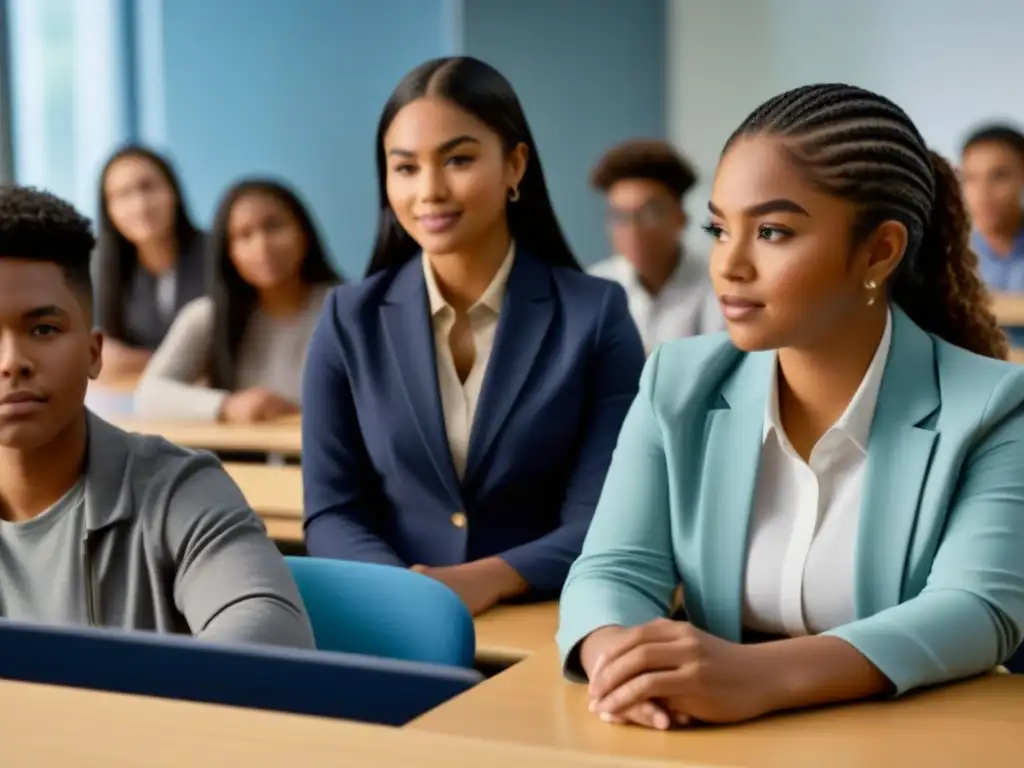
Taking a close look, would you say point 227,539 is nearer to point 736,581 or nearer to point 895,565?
point 736,581

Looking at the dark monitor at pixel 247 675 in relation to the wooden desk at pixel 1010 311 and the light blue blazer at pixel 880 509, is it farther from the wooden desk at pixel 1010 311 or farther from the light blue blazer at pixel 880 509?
the wooden desk at pixel 1010 311

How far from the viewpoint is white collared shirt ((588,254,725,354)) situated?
13.9 ft

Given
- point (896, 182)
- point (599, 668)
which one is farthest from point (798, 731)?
point (896, 182)

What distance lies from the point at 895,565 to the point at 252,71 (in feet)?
19.4

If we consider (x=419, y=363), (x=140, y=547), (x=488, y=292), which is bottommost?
(x=140, y=547)

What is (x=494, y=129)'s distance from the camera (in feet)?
7.28

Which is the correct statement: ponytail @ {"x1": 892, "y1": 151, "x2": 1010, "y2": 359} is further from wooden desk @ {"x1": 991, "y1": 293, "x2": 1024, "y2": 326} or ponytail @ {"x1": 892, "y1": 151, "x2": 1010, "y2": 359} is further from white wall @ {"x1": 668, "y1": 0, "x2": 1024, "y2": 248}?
white wall @ {"x1": 668, "y1": 0, "x2": 1024, "y2": 248}

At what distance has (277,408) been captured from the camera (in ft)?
11.9

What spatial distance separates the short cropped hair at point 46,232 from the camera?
5.56 ft

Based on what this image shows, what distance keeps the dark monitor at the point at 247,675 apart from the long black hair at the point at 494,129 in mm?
1141

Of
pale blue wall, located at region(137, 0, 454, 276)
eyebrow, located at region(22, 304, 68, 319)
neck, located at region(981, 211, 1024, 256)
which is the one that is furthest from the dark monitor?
pale blue wall, located at region(137, 0, 454, 276)

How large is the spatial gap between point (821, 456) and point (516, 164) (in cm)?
87

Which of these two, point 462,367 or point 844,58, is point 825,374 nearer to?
point 462,367

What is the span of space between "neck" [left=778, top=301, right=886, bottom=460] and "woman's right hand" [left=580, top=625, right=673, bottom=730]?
0.31m
